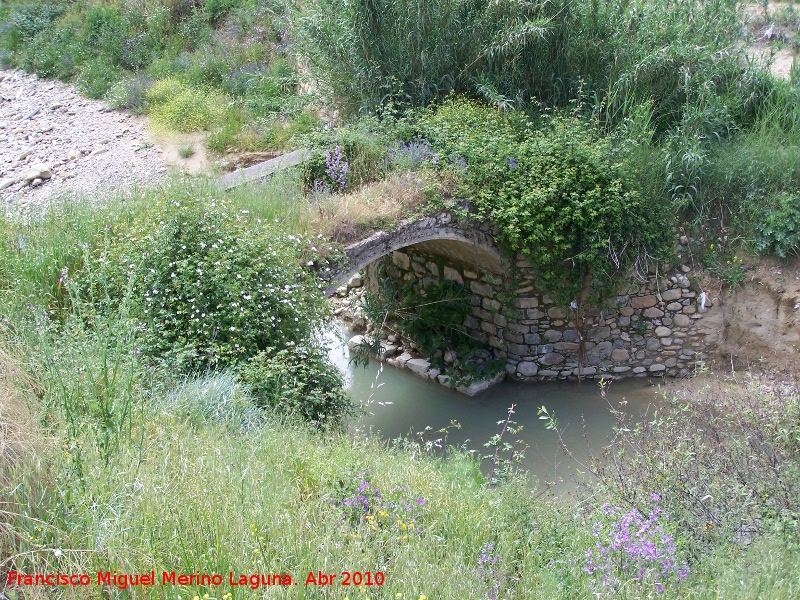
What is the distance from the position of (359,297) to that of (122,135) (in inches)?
204

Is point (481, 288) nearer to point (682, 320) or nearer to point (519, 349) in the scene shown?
point (519, 349)

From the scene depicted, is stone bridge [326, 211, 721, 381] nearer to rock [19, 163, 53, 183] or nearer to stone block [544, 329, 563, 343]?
stone block [544, 329, 563, 343]

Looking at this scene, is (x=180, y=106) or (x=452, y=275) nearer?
(x=452, y=275)

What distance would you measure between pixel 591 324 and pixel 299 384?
4669 millimetres

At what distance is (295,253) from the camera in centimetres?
688

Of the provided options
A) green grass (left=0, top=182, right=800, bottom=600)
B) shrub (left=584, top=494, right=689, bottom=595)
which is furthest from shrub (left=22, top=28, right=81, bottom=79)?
shrub (left=584, top=494, right=689, bottom=595)

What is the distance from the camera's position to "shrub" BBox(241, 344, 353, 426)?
577cm

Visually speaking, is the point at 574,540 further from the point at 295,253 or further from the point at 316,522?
the point at 295,253

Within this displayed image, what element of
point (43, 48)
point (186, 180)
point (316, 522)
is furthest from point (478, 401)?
point (43, 48)

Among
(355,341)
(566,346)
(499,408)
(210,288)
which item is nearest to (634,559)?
(210,288)

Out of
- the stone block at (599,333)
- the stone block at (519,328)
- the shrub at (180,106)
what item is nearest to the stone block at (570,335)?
the stone block at (599,333)

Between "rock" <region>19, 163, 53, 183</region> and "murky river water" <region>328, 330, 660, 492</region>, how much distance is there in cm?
→ 574

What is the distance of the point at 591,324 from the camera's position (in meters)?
9.29

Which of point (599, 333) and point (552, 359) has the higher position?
point (599, 333)
